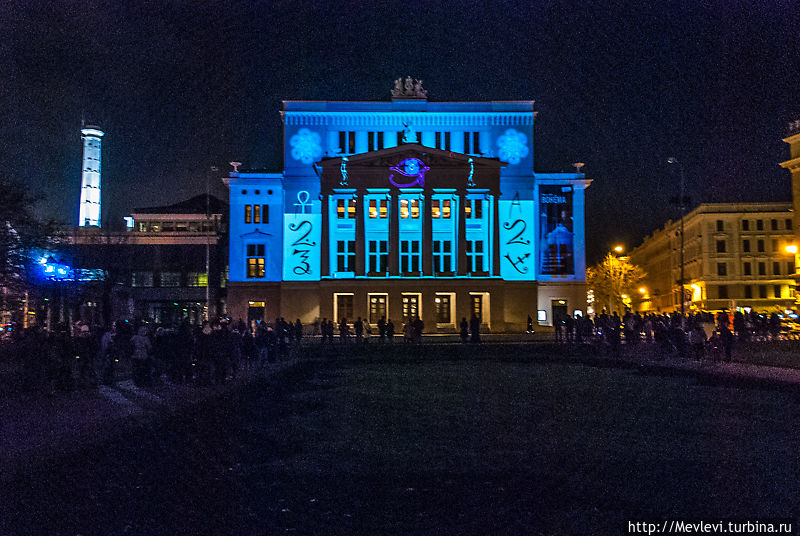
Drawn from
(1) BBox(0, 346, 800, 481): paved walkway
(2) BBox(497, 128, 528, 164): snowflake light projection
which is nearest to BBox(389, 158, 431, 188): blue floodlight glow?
(2) BBox(497, 128, 528, 164): snowflake light projection

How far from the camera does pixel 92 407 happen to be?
50.0 feet

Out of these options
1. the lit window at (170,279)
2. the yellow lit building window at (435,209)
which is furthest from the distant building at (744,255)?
the lit window at (170,279)

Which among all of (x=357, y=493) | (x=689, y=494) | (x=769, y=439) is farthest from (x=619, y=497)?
(x=769, y=439)

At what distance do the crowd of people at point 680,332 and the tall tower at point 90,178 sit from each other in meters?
109

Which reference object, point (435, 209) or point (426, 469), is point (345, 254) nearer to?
point (435, 209)

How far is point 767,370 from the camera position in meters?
23.6

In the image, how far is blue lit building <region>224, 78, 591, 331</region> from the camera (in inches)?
2559

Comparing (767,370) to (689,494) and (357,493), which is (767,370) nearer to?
(689,494)

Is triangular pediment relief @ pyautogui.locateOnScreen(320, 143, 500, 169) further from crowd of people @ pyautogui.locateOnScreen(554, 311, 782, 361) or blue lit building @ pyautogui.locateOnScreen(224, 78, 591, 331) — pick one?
crowd of people @ pyautogui.locateOnScreen(554, 311, 782, 361)

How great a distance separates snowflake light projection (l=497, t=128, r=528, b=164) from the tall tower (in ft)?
283

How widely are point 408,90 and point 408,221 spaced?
47.3 feet

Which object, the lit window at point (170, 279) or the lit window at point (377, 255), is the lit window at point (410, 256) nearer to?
the lit window at point (377, 255)

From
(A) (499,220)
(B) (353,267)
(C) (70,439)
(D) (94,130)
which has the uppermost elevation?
(D) (94,130)

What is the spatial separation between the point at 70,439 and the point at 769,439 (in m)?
10.3
